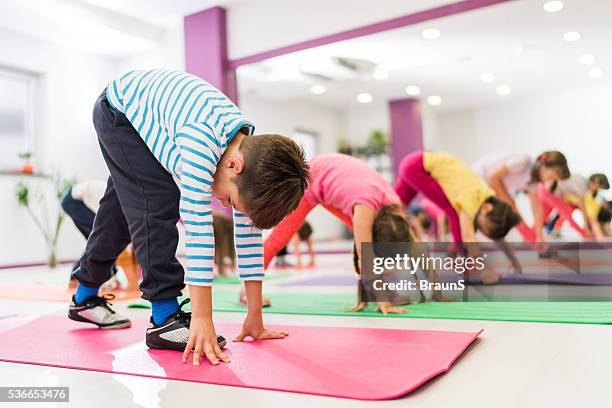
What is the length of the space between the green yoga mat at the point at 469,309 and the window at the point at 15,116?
3922mm

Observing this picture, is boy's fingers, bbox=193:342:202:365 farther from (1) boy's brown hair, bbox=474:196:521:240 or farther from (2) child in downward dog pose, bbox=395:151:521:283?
(1) boy's brown hair, bbox=474:196:521:240

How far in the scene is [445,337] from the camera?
1201mm

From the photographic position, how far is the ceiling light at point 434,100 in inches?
157

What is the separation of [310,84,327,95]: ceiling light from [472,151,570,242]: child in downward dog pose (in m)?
1.51

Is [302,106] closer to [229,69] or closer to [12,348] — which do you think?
[229,69]

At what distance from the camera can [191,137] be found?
1.07 metres

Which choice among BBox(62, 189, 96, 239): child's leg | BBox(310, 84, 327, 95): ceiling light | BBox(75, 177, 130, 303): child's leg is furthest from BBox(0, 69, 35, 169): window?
BBox(75, 177, 130, 303): child's leg

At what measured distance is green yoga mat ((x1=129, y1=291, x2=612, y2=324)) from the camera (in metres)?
1.44

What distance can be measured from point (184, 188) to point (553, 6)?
10.1 feet

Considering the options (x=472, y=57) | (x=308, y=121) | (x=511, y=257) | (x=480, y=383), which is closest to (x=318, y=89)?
(x=308, y=121)

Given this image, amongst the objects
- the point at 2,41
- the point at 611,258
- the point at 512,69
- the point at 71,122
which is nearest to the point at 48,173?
the point at 71,122

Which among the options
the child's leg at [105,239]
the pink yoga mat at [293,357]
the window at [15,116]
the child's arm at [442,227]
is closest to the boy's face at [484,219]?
the pink yoga mat at [293,357]

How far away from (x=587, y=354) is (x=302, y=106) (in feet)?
12.2

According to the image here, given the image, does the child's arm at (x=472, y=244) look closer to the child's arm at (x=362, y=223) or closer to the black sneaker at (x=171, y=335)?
the child's arm at (x=362, y=223)
